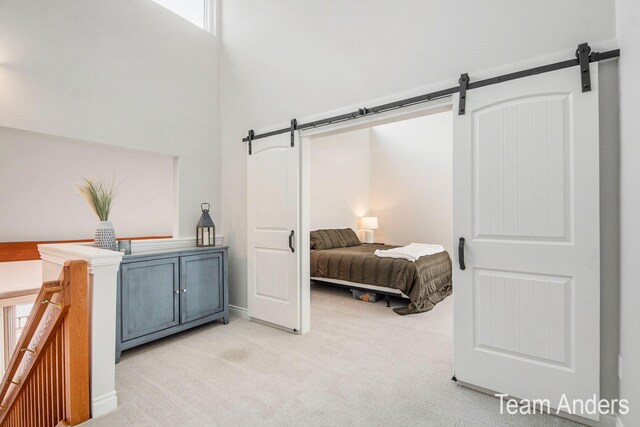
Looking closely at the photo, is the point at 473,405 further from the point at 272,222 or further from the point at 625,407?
the point at 272,222

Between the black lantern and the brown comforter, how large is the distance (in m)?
1.82

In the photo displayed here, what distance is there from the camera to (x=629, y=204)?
1550mm

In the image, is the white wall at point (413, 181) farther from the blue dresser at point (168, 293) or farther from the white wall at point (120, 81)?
the blue dresser at point (168, 293)

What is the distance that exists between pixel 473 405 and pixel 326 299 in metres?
2.70

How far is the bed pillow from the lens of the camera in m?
5.29

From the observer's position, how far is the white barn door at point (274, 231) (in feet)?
10.4

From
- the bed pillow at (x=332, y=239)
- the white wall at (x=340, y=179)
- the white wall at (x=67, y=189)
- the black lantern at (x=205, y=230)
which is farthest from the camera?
the white wall at (x=340, y=179)

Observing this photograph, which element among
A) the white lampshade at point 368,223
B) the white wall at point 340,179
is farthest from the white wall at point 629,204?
the white lampshade at point 368,223

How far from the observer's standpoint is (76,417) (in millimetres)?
1788

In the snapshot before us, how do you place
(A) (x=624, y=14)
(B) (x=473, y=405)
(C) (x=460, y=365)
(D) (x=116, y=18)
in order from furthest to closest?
(D) (x=116, y=18)
(C) (x=460, y=365)
(B) (x=473, y=405)
(A) (x=624, y=14)

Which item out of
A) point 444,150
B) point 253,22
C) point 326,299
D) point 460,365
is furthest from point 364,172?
point 460,365

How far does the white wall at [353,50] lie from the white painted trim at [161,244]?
1.54 feet

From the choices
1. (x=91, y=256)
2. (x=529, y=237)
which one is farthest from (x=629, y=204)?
(x=91, y=256)

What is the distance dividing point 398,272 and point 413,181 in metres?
3.37
